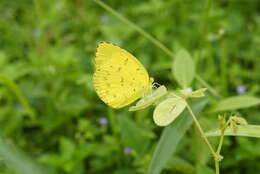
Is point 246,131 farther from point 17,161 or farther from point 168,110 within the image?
point 17,161

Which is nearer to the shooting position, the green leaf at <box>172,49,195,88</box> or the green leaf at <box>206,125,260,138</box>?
the green leaf at <box>206,125,260,138</box>

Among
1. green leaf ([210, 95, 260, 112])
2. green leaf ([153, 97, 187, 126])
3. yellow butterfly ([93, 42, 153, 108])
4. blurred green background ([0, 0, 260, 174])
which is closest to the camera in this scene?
green leaf ([153, 97, 187, 126])

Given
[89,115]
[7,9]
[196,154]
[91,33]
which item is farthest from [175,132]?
[7,9]

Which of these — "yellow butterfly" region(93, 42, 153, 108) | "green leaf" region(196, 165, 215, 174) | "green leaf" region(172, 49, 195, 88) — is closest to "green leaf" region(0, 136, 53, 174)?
"yellow butterfly" region(93, 42, 153, 108)

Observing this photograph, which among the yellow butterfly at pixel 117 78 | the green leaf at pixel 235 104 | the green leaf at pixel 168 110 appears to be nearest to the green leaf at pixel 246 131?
the green leaf at pixel 168 110

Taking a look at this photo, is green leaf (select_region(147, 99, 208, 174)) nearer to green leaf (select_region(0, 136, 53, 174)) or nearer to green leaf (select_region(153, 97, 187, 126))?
green leaf (select_region(153, 97, 187, 126))

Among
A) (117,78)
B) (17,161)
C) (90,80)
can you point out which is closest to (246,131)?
(117,78)

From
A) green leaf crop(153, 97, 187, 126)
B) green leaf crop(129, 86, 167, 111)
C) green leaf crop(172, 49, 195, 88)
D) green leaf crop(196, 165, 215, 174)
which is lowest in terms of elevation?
green leaf crop(196, 165, 215, 174)
